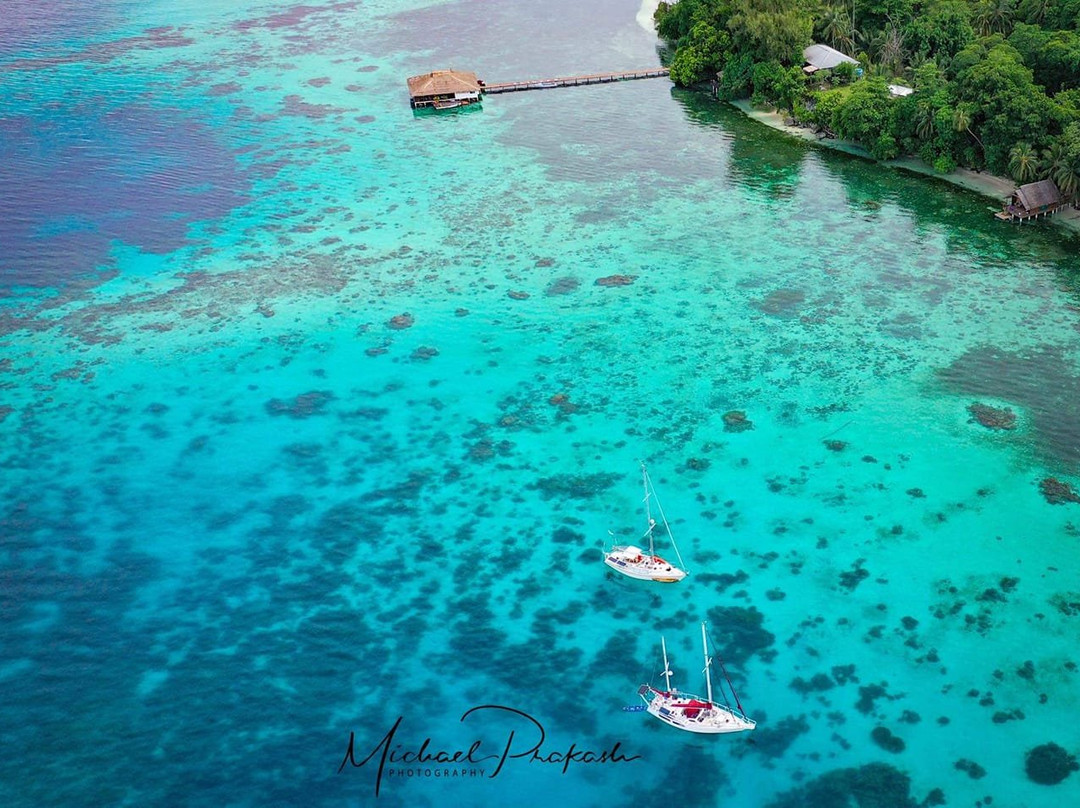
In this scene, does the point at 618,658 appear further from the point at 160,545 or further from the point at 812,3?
the point at 812,3

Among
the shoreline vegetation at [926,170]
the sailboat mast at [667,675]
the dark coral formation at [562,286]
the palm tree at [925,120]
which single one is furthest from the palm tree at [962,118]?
the sailboat mast at [667,675]

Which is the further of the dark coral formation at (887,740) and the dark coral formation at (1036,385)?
the dark coral formation at (1036,385)

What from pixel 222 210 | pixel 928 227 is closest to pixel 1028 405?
pixel 928 227

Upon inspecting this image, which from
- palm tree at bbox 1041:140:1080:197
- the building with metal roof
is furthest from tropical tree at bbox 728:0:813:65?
palm tree at bbox 1041:140:1080:197

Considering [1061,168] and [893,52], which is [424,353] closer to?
[1061,168]

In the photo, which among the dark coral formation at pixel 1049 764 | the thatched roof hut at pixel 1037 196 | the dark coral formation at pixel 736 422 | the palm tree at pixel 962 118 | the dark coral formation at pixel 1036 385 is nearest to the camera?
the dark coral formation at pixel 1049 764

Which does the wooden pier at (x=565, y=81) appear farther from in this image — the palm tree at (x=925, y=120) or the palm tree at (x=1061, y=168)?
the palm tree at (x=1061, y=168)

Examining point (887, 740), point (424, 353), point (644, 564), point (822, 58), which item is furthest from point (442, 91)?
point (887, 740)
